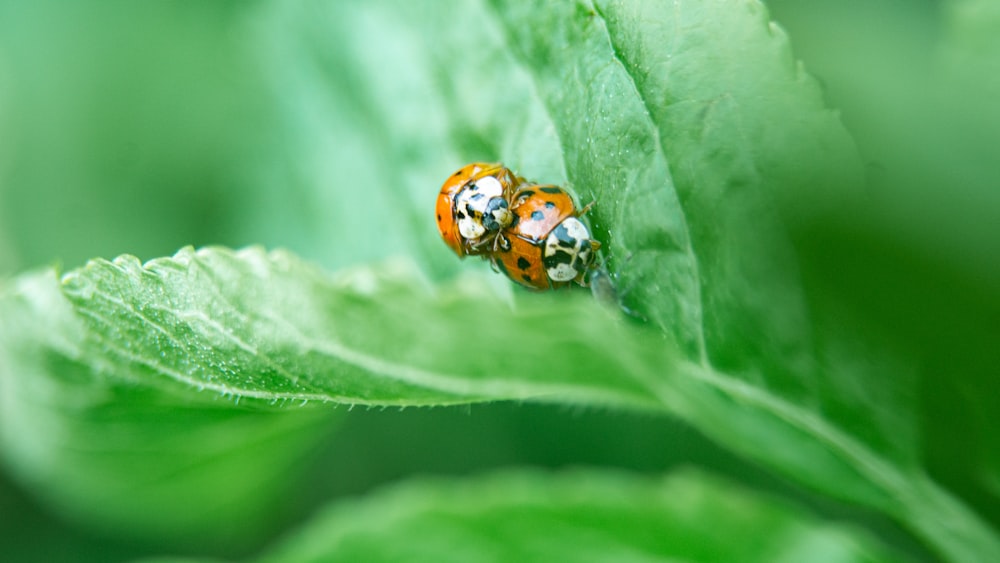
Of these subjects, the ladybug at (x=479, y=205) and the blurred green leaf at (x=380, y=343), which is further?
the ladybug at (x=479, y=205)

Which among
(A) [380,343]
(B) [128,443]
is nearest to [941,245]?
(A) [380,343]

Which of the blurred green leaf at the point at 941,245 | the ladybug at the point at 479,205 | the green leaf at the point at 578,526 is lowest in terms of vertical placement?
the green leaf at the point at 578,526

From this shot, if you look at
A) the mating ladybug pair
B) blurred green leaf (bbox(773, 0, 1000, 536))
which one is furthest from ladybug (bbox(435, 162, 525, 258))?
blurred green leaf (bbox(773, 0, 1000, 536))

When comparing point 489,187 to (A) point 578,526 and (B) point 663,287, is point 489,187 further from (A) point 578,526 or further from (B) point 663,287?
(A) point 578,526

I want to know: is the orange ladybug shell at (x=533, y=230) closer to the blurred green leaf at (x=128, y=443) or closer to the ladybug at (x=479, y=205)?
the ladybug at (x=479, y=205)

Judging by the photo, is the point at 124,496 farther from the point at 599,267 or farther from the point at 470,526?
the point at 599,267

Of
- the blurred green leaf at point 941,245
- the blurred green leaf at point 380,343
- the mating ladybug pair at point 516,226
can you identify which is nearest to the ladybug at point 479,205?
the mating ladybug pair at point 516,226

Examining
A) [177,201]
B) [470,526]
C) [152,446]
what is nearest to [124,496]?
[152,446]
